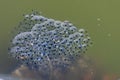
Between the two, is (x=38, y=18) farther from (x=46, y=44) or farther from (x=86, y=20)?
(x=86, y=20)

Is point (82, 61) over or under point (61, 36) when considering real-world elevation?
under

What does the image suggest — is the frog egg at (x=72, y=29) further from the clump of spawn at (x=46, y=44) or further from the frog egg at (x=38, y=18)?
the frog egg at (x=38, y=18)

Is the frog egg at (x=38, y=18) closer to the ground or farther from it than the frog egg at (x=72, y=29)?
farther from it

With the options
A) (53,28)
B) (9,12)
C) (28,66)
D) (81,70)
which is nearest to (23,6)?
(9,12)

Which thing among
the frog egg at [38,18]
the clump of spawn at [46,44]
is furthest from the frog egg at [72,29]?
the frog egg at [38,18]

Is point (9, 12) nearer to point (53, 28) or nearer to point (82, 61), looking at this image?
point (53, 28)

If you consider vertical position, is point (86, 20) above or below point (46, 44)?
above

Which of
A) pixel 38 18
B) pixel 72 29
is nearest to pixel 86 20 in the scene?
pixel 72 29
